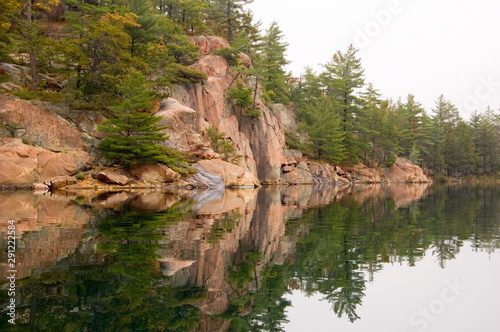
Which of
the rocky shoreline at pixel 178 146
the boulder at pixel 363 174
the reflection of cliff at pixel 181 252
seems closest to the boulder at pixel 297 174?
the rocky shoreline at pixel 178 146

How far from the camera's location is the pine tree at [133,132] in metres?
22.0

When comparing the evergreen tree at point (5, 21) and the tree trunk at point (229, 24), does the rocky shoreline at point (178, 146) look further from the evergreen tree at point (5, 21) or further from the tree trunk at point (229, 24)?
the tree trunk at point (229, 24)

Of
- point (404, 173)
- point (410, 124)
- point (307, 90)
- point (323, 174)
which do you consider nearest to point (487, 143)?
point (410, 124)

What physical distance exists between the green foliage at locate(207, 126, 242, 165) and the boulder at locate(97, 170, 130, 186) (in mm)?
10341

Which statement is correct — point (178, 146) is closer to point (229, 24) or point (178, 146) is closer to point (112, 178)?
point (112, 178)

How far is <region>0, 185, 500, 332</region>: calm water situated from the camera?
3.81 meters

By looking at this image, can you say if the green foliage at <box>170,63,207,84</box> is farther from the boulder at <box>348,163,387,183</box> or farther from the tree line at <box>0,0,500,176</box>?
the boulder at <box>348,163,387,183</box>


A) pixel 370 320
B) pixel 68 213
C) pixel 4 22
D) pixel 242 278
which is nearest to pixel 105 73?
pixel 4 22

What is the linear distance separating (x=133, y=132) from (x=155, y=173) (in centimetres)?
304

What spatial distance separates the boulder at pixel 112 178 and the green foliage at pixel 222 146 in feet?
33.9

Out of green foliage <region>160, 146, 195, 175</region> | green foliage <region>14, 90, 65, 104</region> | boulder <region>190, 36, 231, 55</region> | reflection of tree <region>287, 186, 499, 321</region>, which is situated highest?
boulder <region>190, 36, 231, 55</region>

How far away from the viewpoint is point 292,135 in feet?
151

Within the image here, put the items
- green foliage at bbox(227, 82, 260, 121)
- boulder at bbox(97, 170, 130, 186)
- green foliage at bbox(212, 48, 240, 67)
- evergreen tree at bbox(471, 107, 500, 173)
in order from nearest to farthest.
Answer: boulder at bbox(97, 170, 130, 186)
green foliage at bbox(227, 82, 260, 121)
green foliage at bbox(212, 48, 240, 67)
evergreen tree at bbox(471, 107, 500, 173)

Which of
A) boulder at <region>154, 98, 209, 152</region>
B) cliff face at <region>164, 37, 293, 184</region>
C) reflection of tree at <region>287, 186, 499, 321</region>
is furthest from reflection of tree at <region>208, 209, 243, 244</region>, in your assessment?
cliff face at <region>164, 37, 293, 184</region>
